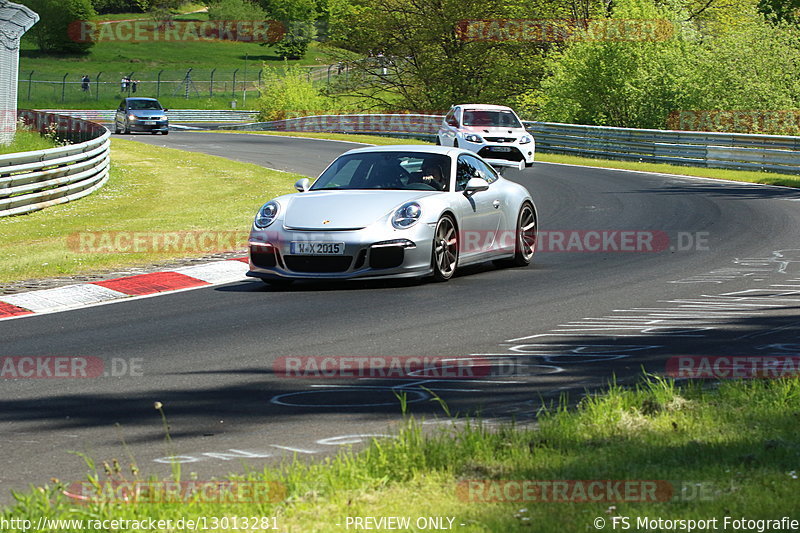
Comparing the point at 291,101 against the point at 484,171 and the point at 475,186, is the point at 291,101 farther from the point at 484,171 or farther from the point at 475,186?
the point at 475,186

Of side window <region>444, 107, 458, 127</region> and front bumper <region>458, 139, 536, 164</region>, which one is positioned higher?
side window <region>444, 107, 458, 127</region>

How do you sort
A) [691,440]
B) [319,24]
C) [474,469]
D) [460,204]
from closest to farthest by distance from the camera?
[474,469] → [691,440] → [460,204] → [319,24]

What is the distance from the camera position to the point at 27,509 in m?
4.32

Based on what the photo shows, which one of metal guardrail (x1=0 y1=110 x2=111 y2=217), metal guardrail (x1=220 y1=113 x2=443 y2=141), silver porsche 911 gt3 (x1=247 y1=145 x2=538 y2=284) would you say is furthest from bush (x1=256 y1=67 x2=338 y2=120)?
silver porsche 911 gt3 (x1=247 y1=145 x2=538 y2=284)

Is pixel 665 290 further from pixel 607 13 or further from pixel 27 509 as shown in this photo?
pixel 607 13

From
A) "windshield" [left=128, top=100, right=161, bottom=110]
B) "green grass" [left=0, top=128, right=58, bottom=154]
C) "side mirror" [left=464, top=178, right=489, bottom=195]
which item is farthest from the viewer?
"windshield" [left=128, top=100, right=161, bottom=110]

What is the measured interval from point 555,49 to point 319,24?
8870 cm

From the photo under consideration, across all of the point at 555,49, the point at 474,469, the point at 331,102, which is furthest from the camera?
the point at 331,102

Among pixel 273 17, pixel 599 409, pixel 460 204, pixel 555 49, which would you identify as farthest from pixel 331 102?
pixel 273 17

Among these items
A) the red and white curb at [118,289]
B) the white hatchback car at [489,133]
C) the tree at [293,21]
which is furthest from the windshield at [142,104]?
the tree at [293,21]

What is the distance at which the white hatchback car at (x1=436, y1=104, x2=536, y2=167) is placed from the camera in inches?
1219

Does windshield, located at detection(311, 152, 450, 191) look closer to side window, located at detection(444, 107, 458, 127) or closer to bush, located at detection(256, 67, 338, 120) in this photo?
side window, located at detection(444, 107, 458, 127)

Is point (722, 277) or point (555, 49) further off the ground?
point (555, 49)

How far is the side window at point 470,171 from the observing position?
12.7 meters
